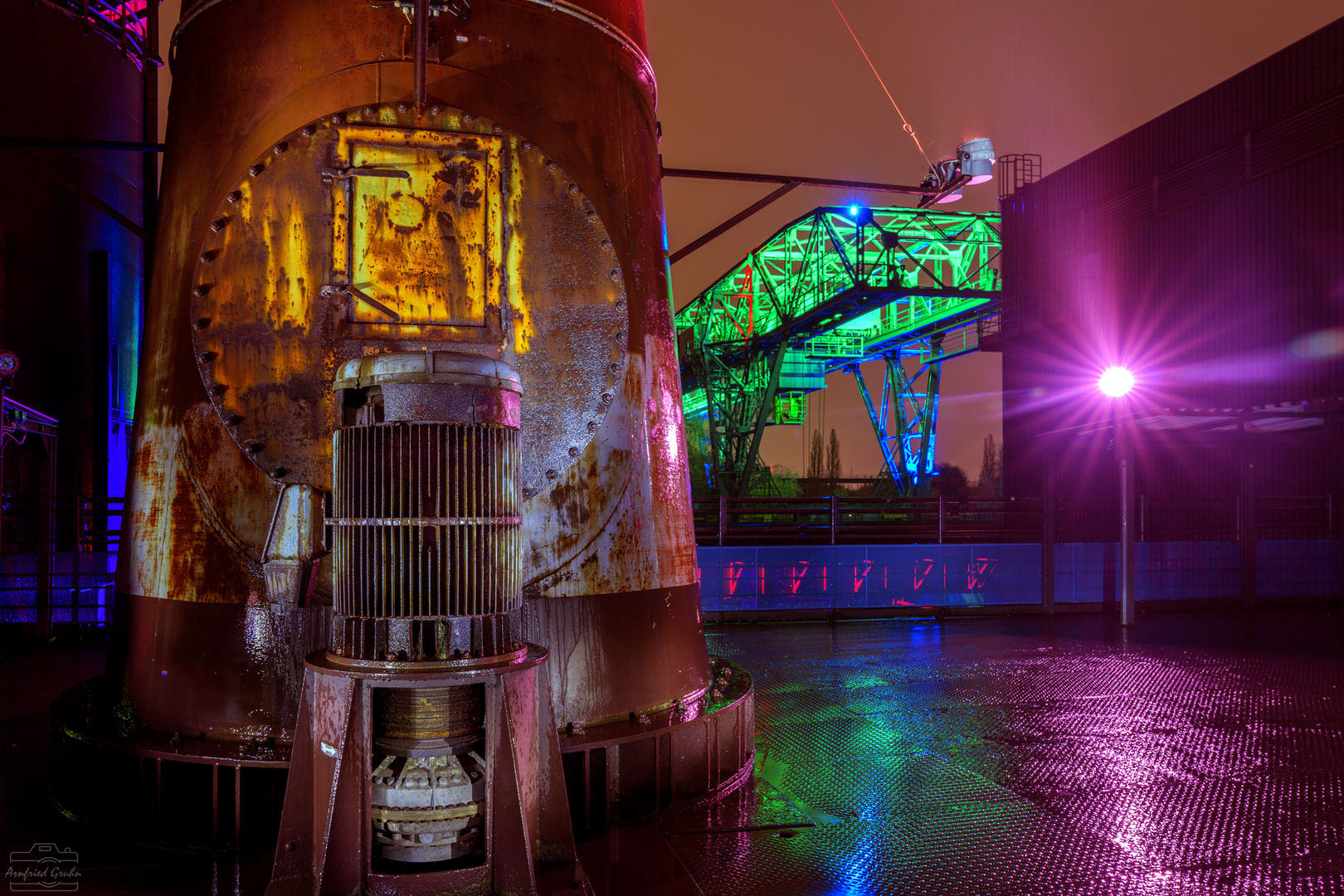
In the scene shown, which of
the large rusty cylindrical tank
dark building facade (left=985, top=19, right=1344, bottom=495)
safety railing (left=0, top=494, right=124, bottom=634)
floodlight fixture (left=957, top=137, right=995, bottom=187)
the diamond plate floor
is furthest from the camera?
dark building facade (left=985, top=19, right=1344, bottom=495)

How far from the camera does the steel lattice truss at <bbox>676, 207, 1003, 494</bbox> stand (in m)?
27.3

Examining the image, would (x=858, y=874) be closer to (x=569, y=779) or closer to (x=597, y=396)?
(x=569, y=779)

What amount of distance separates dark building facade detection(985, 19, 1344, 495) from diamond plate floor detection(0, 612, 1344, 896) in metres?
6.65

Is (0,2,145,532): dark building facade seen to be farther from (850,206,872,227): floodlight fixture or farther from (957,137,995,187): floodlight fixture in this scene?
(850,206,872,227): floodlight fixture

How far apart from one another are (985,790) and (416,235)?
4.42 metres

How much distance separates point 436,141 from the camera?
13.8ft

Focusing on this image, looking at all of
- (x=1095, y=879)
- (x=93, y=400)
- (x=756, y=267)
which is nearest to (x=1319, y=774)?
(x=1095, y=879)

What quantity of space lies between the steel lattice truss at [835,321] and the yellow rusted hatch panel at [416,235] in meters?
20.6

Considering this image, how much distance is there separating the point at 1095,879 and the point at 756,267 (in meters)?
30.2

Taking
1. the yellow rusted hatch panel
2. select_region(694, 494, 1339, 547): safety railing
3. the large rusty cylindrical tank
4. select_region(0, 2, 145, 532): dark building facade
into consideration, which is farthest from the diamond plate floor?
select_region(0, 2, 145, 532): dark building facade

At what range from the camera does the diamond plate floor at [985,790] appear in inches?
147

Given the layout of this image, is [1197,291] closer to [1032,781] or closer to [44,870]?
[1032,781]

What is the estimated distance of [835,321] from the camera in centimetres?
2653

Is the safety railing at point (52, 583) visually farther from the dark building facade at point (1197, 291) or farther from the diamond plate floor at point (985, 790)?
the dark building facade at point (1197, 291)
